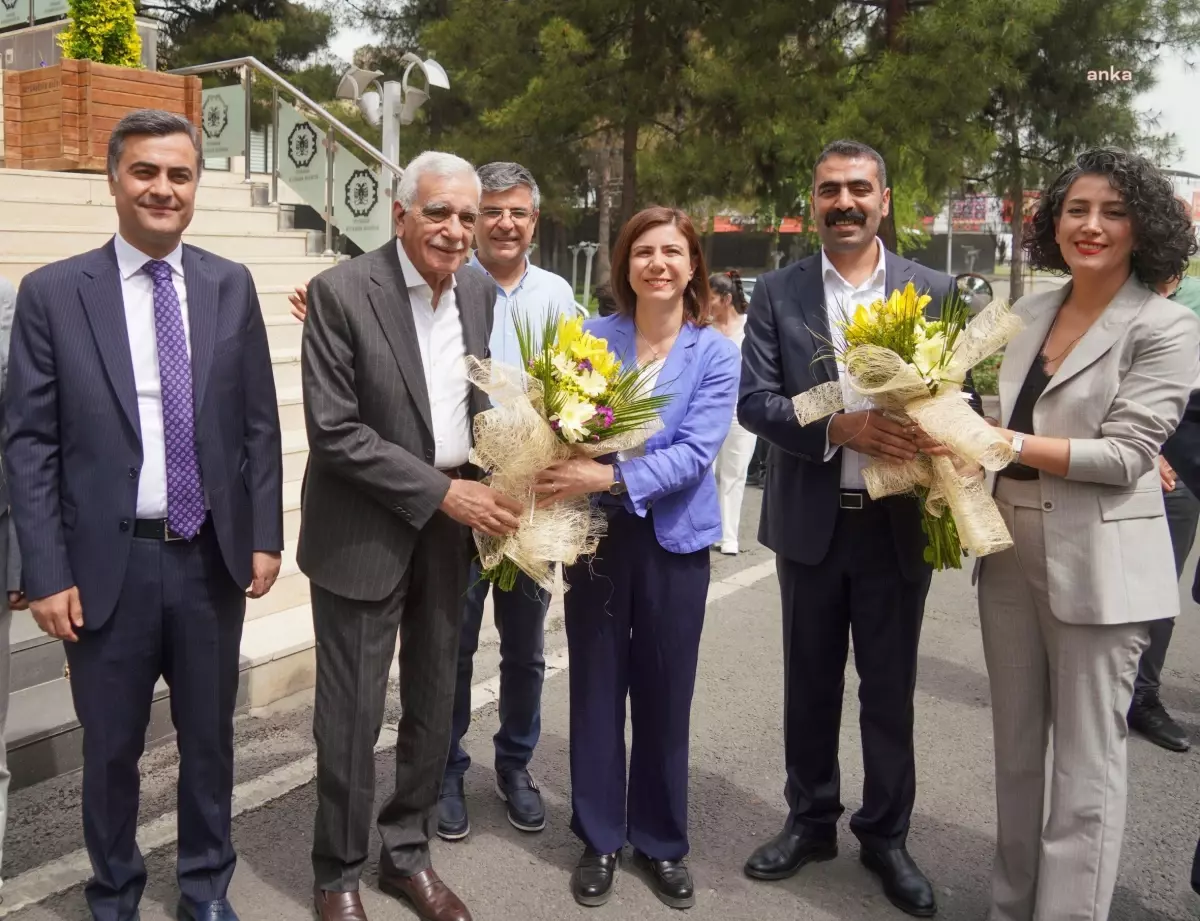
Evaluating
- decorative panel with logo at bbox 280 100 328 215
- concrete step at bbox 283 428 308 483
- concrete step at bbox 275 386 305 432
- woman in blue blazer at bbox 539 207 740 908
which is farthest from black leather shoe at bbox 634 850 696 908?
decorative panel with logo at bbox 280 100 328 215

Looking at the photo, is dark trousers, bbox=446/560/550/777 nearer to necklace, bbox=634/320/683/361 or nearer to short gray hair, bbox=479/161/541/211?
necklace, bbox=634/320/683/361

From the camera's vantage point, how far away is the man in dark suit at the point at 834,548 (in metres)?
3.43

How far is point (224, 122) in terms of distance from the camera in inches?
448

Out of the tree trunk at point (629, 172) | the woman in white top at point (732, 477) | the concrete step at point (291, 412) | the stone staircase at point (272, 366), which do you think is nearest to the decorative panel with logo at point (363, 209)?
the stone staircase at point (272, 366)

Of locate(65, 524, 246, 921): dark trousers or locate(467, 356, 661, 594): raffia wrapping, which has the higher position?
locate(467, 356, 661, 594): raffia wrapping

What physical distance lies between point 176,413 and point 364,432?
1.68 ft

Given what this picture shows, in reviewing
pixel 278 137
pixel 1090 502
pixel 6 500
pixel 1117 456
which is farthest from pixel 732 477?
pixel 278 137

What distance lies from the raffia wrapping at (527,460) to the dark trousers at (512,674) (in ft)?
2.39

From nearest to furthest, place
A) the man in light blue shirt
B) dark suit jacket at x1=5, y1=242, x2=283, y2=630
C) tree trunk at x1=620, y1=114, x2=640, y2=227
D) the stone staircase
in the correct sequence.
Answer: dark suit jacket at x1=5, y1=242, x2=283, y2=630 < the man in light blue shirt < the stone staircase < tree trunk at x1=620, y1=114, x2=640, y2=227

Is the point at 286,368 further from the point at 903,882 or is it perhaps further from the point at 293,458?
the point at 903,882

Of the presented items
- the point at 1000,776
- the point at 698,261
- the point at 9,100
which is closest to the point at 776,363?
the point at 698,261

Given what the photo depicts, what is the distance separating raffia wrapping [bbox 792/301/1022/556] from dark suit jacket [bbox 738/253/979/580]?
0.88 feet

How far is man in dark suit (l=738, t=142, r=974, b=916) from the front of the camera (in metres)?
3.43

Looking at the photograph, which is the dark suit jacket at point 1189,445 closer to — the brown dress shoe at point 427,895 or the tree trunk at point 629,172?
the brown dress shoe at point 427,895
